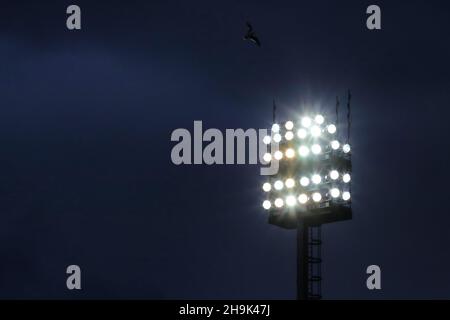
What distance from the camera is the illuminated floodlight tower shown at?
123 feet

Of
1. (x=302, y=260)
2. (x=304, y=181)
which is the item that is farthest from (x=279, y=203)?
(x=302, y=260)

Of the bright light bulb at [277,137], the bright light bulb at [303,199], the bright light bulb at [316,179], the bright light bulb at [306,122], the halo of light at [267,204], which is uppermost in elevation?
the bright light bulb at [306,122]

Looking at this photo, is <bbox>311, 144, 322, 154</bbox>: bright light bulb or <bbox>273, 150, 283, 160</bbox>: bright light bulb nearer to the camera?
<bbox>311, 144, 322, 154</bbox>: bright light bulb

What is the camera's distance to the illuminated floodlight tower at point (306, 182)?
123ft

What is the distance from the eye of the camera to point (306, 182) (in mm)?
37969

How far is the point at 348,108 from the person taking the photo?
3881 cm

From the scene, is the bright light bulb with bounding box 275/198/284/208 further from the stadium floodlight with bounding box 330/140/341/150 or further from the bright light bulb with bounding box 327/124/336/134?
the bright light bulb with bounding box 327/124/336/134

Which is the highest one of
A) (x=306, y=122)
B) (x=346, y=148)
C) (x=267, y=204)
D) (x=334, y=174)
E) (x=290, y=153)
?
(x=306, y=122)

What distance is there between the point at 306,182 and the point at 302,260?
3.07 m

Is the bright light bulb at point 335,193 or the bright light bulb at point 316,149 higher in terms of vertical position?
the bright light bulb at point 316,149

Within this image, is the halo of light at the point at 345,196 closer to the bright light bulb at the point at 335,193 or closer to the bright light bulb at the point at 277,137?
the bright light bulb at the point at 335,193

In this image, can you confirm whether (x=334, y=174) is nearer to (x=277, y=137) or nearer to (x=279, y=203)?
(x=279, y=203)
